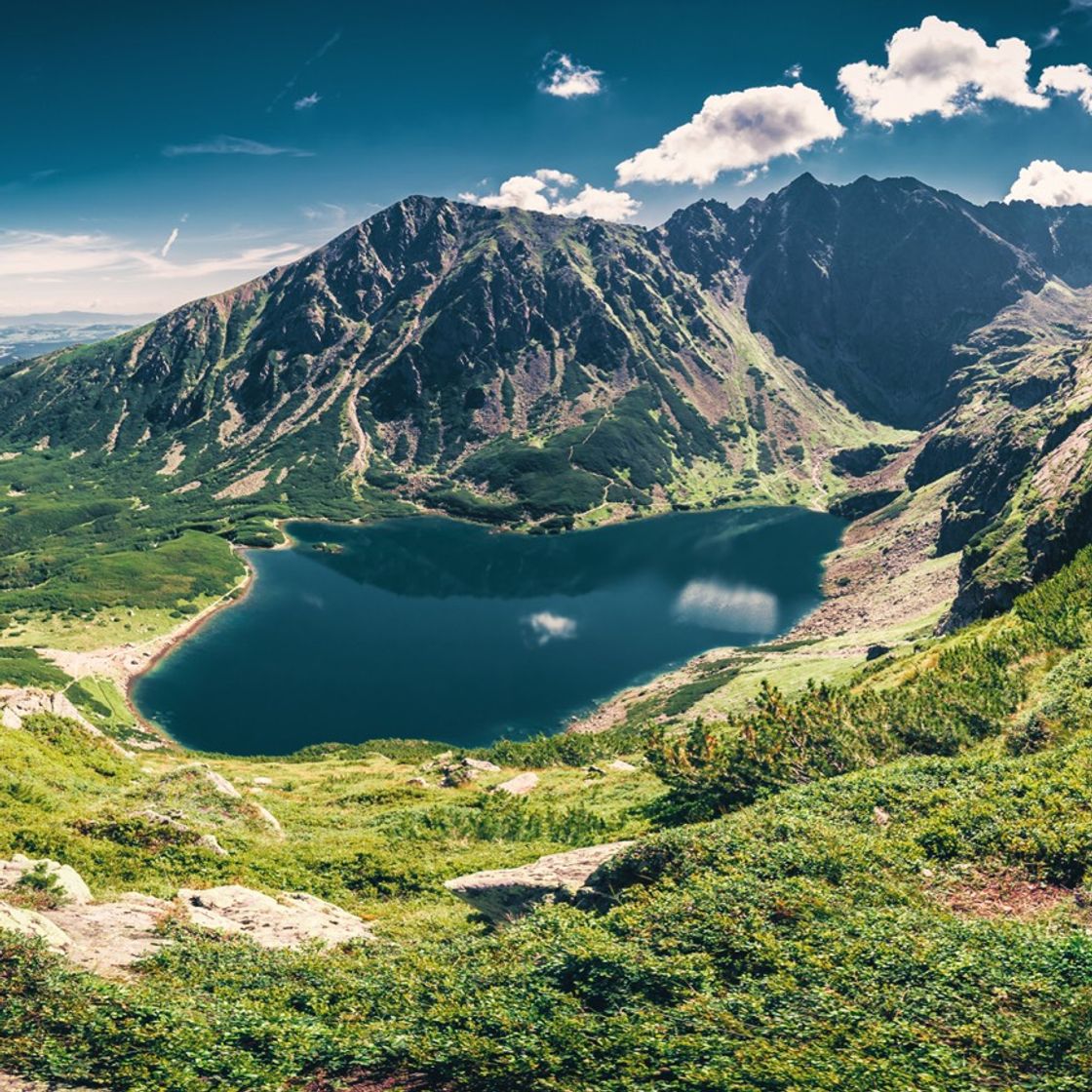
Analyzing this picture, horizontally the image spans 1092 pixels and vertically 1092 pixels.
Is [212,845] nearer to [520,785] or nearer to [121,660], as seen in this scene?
[520,785]

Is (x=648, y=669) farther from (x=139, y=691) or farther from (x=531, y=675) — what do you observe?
(x=139, y=691)

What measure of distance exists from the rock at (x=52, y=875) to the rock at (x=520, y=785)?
105 ft

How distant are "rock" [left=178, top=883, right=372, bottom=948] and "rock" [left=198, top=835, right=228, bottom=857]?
4.20 m

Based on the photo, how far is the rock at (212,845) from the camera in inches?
1327

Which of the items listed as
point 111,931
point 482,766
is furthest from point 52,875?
point 482,766

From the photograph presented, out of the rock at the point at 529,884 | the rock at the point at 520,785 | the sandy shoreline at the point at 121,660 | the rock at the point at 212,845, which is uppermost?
the rock at the point at 529,884

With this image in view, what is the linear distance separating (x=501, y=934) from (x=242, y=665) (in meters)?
170

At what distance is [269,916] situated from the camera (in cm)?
2686

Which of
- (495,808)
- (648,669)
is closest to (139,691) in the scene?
(648,669)

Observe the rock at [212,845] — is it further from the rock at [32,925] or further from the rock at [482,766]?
the rock at [482,766]

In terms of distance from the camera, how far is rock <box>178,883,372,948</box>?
25.3 meters

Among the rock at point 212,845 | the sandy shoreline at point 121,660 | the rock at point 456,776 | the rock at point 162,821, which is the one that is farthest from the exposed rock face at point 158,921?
the sandy shoreline at point 121,660

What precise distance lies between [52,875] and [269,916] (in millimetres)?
8498

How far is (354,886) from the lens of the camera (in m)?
34.5
